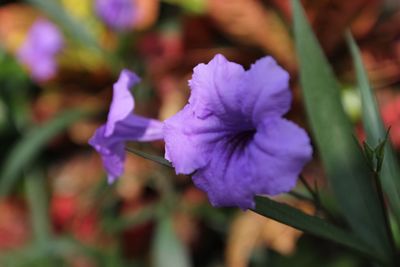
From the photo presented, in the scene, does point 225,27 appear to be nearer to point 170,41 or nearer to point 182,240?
point 170,41

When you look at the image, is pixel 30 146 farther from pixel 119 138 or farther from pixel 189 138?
pixel 189 138

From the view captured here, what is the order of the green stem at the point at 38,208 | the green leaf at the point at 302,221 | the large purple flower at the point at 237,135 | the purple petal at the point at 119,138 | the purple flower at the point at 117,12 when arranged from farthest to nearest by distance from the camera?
the purple flower at the point at 117,12
the green stem at the point at 38,208
the purple petal at the point at 119,138
the green leaf at the point at 302,221
the large purple flower at the point at 237,135

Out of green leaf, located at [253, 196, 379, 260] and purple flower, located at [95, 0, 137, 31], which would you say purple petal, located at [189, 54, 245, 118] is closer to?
green leaf, located at [253, 196, 379, 260]

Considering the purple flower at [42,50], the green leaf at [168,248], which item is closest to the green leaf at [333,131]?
the green leaf at [168,248]

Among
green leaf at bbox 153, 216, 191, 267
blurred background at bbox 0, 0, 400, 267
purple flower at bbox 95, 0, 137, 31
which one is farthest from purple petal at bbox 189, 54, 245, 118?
purple flower at bbox 95, 0, 137, 31

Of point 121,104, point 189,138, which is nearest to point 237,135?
point 189,138

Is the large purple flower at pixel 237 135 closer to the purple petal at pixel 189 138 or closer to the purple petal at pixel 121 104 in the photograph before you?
the purple petal at pixel 189 138

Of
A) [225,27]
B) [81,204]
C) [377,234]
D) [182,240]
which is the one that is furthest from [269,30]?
[377,234]
